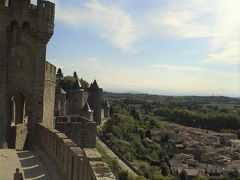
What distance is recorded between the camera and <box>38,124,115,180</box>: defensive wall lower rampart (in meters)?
8.15

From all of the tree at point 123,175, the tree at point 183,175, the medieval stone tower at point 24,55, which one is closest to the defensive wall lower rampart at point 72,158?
the medieval stone tower at point 24,55

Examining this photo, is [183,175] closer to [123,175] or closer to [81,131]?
[123,175]

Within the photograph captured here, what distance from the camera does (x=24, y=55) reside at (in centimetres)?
1833

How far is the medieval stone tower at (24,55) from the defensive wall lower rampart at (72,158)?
1.65 m

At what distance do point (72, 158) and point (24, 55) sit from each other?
27.8 ft

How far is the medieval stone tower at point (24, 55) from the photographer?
18.0 meters

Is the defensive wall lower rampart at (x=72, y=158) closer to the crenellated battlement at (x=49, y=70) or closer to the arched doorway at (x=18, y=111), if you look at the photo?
the crenellated battlement at (x=49, y=70)

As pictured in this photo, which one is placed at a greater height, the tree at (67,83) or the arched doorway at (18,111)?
the tree at (67,83)

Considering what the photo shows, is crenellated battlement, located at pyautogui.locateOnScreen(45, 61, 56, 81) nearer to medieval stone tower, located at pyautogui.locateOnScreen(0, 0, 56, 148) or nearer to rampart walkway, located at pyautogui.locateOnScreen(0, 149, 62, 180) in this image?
medieval stone tower, located at pyautogui.locateOnScreen(0, 0, 56, 148)

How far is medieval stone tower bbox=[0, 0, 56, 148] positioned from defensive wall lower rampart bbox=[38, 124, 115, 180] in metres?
1.65

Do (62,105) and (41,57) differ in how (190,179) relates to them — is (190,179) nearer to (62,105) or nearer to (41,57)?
(62,105)

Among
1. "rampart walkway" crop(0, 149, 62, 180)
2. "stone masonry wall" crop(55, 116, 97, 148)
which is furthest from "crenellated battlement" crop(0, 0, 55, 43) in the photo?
"stone masonry wall" crop(55, 116, 97, 148)

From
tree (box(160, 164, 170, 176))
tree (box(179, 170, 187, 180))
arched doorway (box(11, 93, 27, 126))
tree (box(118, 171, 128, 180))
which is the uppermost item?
arched doorway (box(11, 93, 27, 126))

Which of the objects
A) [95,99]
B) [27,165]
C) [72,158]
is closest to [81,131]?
[27,165]
